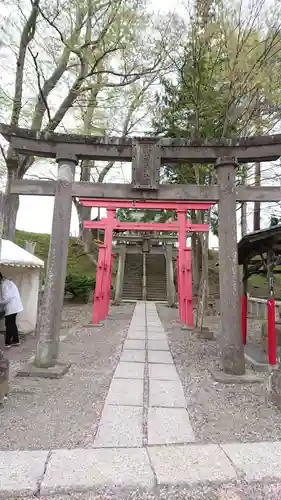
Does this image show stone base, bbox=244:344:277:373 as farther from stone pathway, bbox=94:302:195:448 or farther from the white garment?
the white garment

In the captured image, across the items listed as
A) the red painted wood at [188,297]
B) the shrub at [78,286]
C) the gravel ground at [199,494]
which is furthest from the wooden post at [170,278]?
the gravel ground at [199,494]

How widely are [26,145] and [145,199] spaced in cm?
217

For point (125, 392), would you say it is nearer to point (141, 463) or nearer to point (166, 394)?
point (166, 394)

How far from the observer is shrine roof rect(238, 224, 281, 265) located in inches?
234

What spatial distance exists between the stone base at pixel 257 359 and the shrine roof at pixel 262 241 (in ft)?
6.81

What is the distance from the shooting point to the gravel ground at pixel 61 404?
9.88ft

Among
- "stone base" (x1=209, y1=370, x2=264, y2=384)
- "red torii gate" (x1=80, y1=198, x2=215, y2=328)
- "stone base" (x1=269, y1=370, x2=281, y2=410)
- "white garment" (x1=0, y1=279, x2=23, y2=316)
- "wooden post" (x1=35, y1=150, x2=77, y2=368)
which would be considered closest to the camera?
"stone base" (x1=269, y1=370, x2=281, y2=410)

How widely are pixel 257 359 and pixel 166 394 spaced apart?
9.01 feet

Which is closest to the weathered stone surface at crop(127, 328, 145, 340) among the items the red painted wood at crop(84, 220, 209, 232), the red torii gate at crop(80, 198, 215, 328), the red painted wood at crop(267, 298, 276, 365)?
the red torii gate at crop(80, 198, 215, 328)

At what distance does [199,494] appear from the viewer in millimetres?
2229

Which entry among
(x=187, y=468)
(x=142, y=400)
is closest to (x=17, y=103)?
(x=142, y=400)

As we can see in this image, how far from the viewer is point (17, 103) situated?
11164 millimetres

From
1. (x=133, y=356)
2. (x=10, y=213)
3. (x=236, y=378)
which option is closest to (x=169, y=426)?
(x=236, y=378)

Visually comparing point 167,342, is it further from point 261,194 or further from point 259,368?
point 261,194
